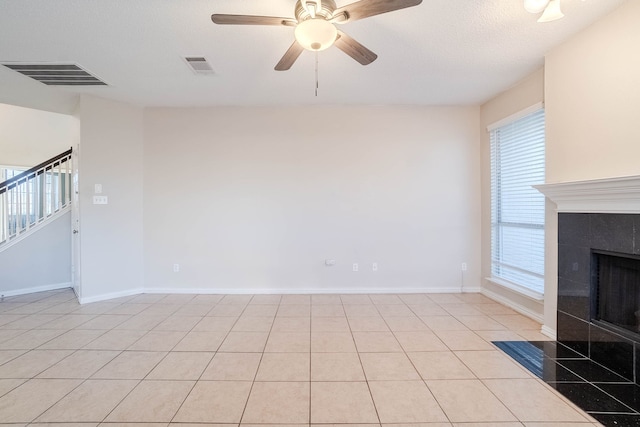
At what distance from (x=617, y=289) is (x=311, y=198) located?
3.30 meters

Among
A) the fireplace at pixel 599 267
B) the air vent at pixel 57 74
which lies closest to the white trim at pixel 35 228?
the air vent at pixel 57 74

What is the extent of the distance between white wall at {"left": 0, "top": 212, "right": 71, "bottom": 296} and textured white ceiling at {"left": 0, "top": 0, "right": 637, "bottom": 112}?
6.29ft

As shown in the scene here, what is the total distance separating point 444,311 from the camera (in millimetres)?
3516

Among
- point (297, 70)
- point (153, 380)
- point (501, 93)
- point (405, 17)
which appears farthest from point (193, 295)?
point (501, 93)

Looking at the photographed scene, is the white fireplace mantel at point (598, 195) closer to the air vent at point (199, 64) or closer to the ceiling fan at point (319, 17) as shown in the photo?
the ceiling fan at point (319, 17)

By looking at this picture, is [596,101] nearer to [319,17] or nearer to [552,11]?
[552,11]

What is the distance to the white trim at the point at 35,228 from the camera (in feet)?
13.9

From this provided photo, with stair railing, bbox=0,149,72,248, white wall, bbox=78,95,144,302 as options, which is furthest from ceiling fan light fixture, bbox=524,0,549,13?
stair railing, bbox=0,149,72,248

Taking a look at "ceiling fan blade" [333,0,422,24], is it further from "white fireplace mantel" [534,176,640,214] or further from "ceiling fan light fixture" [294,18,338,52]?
"white fireplace mantel" [534,176,640,214]

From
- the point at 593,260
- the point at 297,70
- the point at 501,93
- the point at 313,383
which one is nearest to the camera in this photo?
the point at 313,383

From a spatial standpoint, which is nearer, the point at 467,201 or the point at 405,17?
the point at 405,17

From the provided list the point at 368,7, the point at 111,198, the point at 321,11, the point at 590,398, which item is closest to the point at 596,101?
the point at 368,7

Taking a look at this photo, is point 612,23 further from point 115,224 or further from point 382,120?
point 115,224

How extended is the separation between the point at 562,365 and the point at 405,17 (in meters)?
3.04
